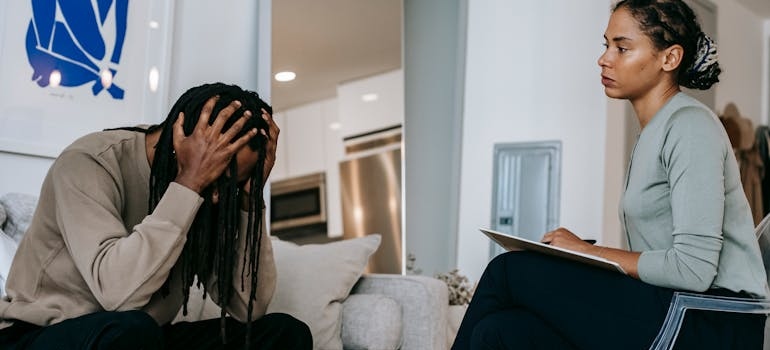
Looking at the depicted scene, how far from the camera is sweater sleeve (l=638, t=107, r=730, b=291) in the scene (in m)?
1.50

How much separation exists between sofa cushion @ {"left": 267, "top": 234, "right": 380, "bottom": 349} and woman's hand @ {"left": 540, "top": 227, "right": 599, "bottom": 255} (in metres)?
0.66

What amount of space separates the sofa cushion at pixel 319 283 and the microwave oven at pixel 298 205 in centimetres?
88

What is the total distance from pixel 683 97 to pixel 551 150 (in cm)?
236

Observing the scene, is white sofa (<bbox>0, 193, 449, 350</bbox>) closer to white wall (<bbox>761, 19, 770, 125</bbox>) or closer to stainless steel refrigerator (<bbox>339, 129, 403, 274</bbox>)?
stainless steel refrigerator (<bbox>339, 129, 403, 274</bbox>)

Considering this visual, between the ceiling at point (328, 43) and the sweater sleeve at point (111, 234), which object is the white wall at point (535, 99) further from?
the sweater sleeve at point (111, 234)

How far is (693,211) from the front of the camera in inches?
59.1

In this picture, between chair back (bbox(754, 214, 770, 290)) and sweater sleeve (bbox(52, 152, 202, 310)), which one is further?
chair back (bbox(754, 214, 770, 290))

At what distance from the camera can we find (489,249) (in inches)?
160

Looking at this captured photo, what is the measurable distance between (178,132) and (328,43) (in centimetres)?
201

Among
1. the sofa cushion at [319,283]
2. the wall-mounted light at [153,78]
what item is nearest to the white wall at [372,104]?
the wall-mounted light at [153,78]

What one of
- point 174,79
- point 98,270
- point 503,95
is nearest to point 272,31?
point 174,79

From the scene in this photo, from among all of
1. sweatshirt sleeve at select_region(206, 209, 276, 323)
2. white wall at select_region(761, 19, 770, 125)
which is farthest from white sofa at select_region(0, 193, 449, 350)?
white wall at select_region(761, 19, 770, 125)

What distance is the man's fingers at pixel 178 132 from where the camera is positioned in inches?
60.4

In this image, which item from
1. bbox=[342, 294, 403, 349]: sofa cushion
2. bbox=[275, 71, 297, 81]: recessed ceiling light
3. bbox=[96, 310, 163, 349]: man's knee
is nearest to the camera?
bbox=[96, 310, 163, 349]: man's knee
